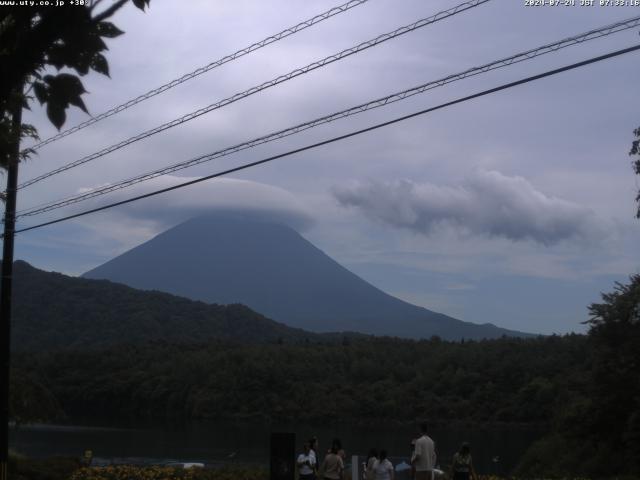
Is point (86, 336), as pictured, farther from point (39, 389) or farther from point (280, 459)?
point (280, 459)

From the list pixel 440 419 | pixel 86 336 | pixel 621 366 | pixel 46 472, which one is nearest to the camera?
pixel 46 472

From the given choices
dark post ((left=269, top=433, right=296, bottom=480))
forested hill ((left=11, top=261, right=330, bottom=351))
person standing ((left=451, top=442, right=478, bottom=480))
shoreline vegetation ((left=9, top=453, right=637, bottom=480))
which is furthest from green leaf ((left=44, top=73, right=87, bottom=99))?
forested hill ((left=11, top=261, right=330, bottom=351))

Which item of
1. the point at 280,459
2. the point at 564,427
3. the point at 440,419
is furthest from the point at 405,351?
the point at 280,459

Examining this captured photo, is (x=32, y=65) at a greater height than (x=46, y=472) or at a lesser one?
greater

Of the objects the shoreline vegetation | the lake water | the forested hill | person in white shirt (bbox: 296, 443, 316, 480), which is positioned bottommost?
the lake water

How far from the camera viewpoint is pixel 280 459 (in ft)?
40.2

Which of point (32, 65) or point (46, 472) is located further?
point (46, 472)

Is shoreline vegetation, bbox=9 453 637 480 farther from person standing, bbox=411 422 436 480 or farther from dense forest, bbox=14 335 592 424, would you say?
dense forest, bbox=14 335 592 424

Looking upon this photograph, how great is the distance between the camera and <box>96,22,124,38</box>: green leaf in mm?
4711

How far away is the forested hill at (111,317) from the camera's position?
123812 millimetres

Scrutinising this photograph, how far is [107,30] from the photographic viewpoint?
475cm

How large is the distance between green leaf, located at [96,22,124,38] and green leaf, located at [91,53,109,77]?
0.12 meters

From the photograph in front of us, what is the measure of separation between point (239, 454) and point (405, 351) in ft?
124

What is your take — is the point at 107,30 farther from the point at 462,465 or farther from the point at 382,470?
the point at 462,465
